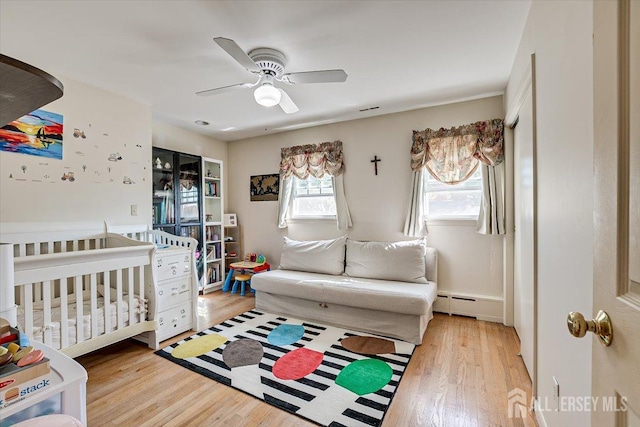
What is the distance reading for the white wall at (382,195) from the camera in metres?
3.12

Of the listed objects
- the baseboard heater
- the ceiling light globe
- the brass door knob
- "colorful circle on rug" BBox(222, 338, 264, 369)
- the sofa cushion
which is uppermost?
the ceiling light globe

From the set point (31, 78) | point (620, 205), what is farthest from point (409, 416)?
point (31, 78)

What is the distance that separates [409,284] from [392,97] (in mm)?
1973

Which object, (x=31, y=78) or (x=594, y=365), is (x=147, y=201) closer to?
(x=31, y=78)

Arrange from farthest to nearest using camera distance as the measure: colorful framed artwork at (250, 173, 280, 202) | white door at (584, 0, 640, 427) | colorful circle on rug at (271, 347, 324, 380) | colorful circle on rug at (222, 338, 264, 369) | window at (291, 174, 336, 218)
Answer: colorful framed artwork at (250, 173, 280, 202) < window at (291, 174, 336, 218) < colorful circle on rug at (222, 338, 264, 369) < colorful circle on rug at (271, 347, 324, 380) < white door at (584, 0, 640, 427)

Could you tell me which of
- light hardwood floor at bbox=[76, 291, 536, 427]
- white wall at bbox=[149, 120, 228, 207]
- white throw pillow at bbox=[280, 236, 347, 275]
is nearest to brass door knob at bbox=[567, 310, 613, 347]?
light hardwood floor at bbox=[76, 291, 536, 427]

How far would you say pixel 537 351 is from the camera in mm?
1636

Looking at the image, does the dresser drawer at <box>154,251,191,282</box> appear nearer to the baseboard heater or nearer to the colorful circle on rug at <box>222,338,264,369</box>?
the colorful circle on rug at <box>222,338,264,369</box>

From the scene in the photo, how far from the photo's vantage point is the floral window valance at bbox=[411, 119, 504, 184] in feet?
9.55

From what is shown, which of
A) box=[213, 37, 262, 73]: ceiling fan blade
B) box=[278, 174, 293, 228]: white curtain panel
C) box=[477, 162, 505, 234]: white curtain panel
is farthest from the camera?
box=[278, 174, 293, 228]: white curtain panel

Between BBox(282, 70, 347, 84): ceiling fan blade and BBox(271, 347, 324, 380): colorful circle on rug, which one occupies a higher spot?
BBox(282, 70, 347, 84): ceiling fan blade

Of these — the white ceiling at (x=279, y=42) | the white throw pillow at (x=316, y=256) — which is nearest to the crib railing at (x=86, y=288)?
the white ceiling at (x=279, y=42)

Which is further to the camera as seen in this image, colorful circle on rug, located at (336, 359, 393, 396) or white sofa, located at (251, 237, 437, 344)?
white sofa, located at (251, 237, 437, 344)

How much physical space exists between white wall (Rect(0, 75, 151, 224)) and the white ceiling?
226 millimetres
